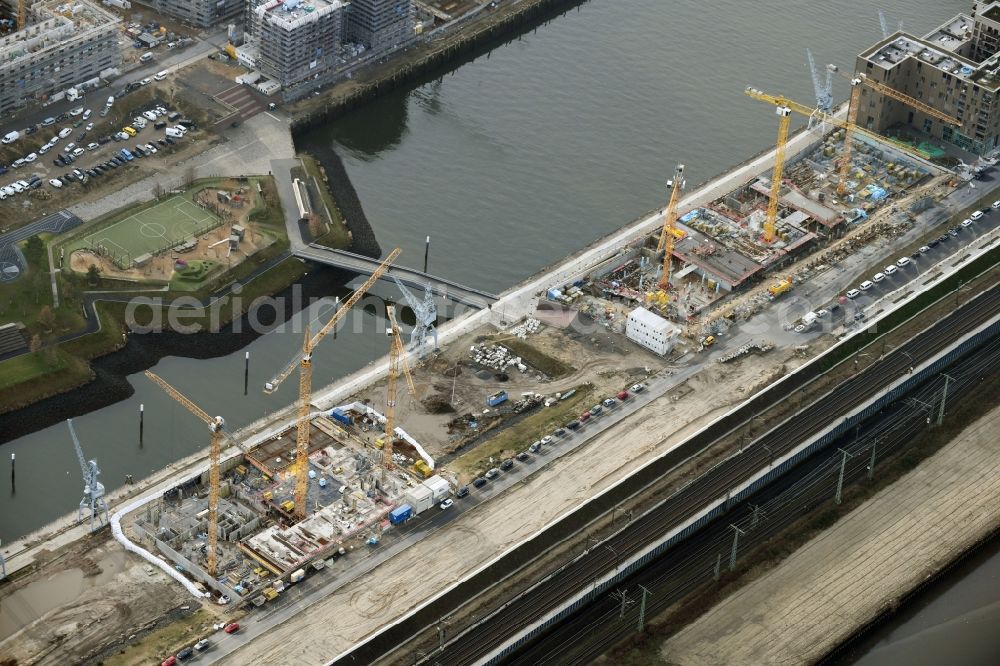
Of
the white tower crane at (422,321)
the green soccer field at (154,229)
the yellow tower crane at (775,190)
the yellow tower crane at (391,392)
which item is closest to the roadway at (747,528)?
the yellow tower crane at (391,392)

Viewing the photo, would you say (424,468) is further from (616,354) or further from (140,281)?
(140,281)

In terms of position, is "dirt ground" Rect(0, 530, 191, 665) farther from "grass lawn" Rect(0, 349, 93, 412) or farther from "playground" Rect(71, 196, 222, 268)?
"playground" Rect(71, 196, 222, 268)

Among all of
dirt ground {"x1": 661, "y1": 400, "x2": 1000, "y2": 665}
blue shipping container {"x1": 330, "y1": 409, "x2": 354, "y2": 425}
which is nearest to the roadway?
dirt ground {"x1": 661, "y1": 400, "x2": 1000, "y2": 665}

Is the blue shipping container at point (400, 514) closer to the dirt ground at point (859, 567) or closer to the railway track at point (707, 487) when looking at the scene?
the railway track at point (707, 487)

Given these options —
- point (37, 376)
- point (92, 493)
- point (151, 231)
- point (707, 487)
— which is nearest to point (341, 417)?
point (92, 493)

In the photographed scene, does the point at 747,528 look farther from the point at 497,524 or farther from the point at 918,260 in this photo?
the point at 918,260
